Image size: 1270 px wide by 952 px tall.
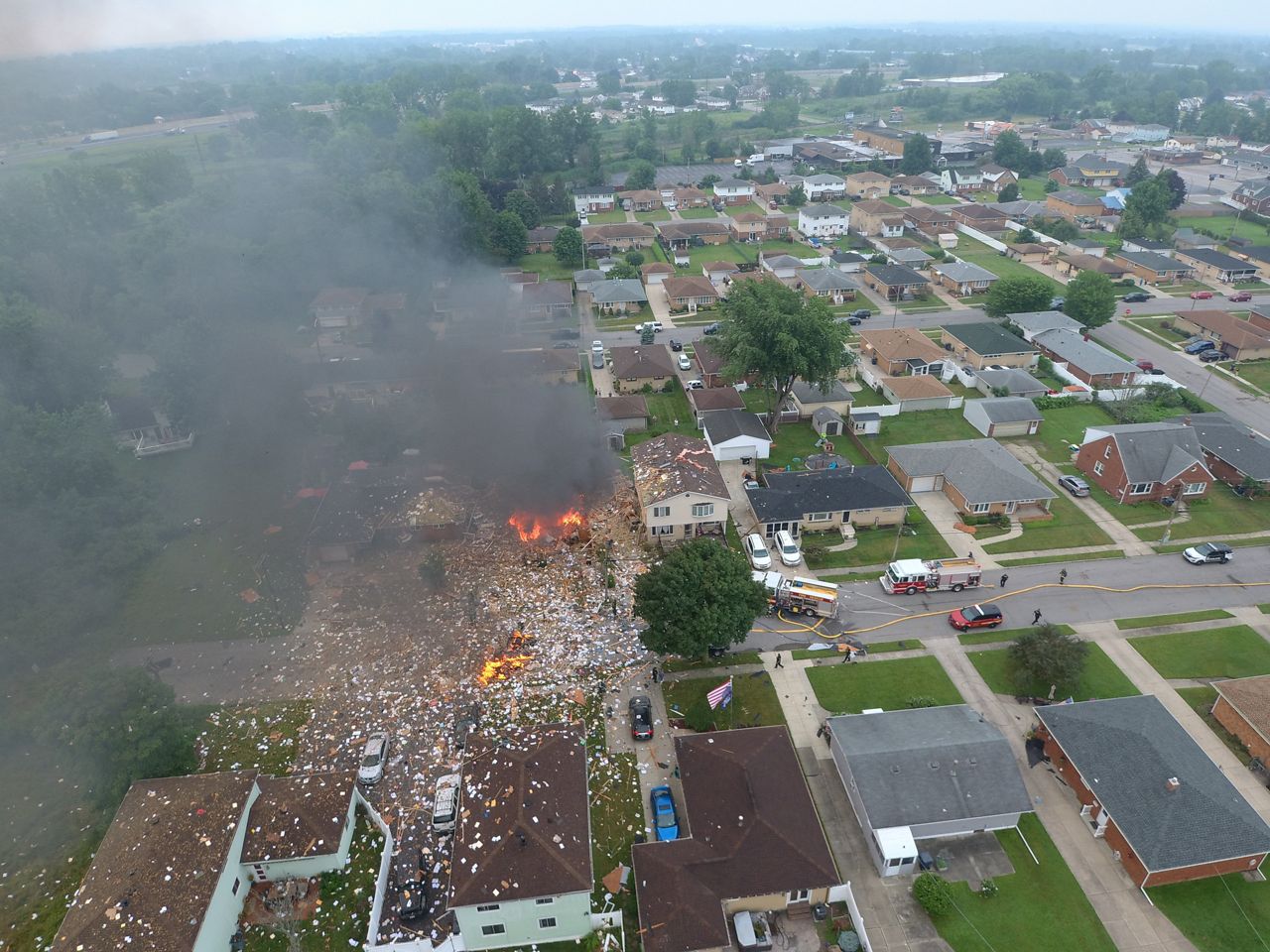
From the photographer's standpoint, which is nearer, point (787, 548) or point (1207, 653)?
point (1207, 653)

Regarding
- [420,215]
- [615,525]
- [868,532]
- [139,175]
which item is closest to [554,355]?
[615,525]

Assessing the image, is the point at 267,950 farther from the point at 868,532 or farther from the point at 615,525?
the point at 868,532

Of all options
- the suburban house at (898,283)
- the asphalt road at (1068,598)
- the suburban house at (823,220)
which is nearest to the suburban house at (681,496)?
the asphalt road at (1068,598)

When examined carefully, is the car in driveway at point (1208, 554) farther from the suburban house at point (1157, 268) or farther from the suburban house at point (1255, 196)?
the suburban house at point (1255, 196)

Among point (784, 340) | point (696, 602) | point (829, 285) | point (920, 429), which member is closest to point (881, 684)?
point (696, 602)

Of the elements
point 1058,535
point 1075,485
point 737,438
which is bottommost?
point 1058,535

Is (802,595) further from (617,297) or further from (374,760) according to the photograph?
(617,297)
